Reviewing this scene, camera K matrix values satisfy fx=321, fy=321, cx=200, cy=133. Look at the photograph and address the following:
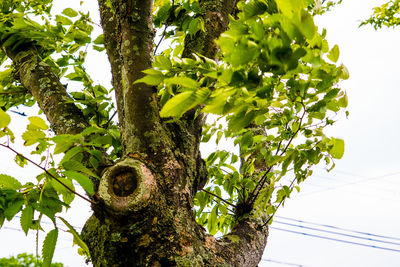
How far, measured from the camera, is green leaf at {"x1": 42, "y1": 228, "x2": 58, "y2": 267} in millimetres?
804

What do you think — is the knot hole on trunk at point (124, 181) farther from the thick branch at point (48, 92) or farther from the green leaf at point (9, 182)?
the thick branch at point (48, 92)

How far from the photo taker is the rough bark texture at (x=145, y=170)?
36.9 inches

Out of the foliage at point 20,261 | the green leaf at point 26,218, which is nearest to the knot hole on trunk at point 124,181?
the green leaf at point 26,218

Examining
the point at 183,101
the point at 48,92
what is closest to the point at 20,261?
the point at 48,92

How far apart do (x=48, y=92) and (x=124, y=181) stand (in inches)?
30.0

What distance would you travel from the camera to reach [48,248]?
2.64 feet

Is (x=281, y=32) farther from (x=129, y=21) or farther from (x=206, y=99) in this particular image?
(x=129, y=21)

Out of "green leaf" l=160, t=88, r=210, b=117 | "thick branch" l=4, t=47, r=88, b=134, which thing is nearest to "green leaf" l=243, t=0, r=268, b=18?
"green leaf" l=160, t=88, r=210, b=117

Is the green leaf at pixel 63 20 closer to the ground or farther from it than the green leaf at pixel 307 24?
farther from it

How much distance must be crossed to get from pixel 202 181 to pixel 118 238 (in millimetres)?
446

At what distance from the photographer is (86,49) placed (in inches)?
74.0

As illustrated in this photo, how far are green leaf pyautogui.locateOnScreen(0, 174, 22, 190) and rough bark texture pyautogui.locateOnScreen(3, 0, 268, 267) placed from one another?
0.21 meters

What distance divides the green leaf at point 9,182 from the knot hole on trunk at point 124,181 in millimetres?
252

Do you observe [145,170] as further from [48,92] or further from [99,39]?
[99,39]
